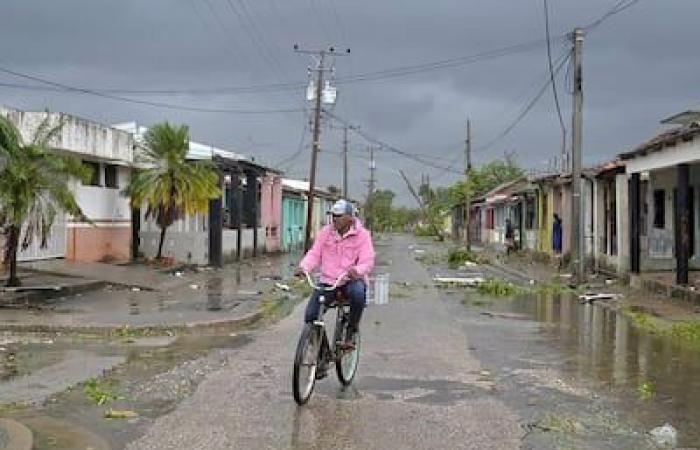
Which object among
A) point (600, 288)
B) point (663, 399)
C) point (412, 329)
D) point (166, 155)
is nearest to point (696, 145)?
point (600, 288)

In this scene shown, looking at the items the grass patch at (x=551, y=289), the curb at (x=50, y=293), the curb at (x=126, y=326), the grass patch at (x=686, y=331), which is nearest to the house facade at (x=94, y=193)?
the curb at (x=50, y=293)

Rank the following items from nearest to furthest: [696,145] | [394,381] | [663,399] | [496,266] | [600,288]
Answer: [663,399]
[394,381]
[696,145]
[600,288]
[496,266]

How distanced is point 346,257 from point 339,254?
8 centimetres

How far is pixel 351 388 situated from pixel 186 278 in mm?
19044

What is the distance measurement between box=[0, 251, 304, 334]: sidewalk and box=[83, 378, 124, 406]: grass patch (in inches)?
190

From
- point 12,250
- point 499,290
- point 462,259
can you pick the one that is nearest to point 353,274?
point 12,250

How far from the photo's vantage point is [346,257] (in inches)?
386

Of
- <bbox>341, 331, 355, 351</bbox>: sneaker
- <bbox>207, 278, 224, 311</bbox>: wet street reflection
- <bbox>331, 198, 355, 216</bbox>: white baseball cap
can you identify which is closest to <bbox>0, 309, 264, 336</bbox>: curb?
<bbox>207, 278, 224, 311</bbox>: wet street reflection

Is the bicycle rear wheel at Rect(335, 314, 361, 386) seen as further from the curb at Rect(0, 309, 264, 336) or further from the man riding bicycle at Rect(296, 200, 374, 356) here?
the curb at Rect(0, 309, 264, 336)

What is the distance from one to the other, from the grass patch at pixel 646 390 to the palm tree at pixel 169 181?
22541mm

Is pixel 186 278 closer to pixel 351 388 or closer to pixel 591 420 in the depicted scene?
pixel 351 388

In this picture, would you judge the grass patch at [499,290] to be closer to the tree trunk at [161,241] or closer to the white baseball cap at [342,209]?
the tree trunk at [161,241]

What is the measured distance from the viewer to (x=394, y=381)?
1056 cm

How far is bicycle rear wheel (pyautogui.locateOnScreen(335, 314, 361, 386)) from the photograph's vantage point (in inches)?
389
